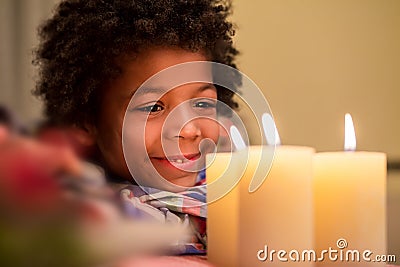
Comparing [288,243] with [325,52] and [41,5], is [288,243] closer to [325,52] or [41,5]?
[41,5]

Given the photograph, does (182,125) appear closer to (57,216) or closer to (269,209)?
(269,209)

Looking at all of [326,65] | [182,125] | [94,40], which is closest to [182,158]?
[182,125]

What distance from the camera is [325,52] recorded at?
698mm

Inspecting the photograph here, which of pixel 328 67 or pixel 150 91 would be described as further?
pixel 328 67

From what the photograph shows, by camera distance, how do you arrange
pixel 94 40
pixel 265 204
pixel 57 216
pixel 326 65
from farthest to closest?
1. pixel 326 65
2. pixel 94 40
3. pixel 265 204
4. pixel 57 216

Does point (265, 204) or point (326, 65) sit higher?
point (326, 65)

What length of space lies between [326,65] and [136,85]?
27 cm

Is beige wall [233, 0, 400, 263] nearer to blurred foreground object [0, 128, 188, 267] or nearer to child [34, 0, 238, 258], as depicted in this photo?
child [34, 0, 238, 258]

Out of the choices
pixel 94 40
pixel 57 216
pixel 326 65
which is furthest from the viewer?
pixel 326 65

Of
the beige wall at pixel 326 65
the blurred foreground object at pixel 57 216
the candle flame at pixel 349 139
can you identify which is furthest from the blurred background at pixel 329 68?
the blurred foreground object at pixel 57 216

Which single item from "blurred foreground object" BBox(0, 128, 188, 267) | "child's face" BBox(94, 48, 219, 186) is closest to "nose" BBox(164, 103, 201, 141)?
"child's face" BBox(94, 48, 219, 186)

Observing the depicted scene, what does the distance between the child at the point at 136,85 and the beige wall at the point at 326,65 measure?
10 centimetres

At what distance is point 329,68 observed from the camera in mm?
701

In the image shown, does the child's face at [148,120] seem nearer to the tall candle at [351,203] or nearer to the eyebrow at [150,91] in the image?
the eyebrow at [150,91]
